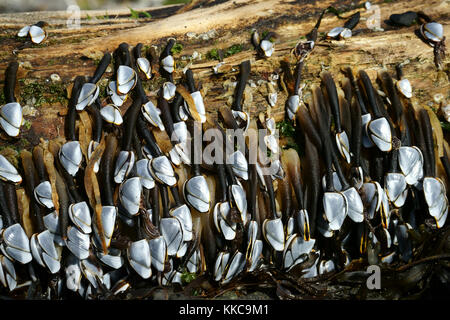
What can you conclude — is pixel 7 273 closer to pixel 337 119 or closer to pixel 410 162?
pixel 337 119

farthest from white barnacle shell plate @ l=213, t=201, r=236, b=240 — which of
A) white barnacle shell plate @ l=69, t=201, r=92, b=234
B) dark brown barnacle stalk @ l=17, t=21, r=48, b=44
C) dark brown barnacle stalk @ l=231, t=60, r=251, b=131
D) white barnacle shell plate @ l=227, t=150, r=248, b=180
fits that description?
dark brown barnacle stalk @ l=17, t=21, r=48, b=44

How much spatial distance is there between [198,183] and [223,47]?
0.53 metres

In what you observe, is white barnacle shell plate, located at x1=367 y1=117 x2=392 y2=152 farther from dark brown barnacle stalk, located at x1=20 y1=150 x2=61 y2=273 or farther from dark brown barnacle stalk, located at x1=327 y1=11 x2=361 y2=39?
dark brown barnacle stalk, located at x1=20 y1=150 x2=61 y2=273

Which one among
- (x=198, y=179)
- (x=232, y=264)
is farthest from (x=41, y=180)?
(x=232, y=264)

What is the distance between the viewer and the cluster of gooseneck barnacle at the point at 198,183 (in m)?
1.45

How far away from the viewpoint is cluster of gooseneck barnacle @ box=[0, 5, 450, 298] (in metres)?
1.45

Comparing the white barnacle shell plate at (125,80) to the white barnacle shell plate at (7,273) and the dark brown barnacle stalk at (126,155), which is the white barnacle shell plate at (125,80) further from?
the white barnacle shell plate at (7,273)

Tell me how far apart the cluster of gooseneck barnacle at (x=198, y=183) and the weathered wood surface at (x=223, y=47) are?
0.05 m

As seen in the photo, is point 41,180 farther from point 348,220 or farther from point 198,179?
point 348,220

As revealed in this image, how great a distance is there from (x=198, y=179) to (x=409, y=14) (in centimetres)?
99

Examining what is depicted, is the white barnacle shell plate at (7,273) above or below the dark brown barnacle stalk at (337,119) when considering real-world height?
below

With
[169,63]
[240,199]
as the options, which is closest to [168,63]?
[169,63]

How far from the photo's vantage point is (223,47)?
164cm

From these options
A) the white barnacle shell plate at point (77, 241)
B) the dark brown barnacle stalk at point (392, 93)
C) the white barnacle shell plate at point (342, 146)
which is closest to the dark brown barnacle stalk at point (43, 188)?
the white barnacle shell plate at point (77, 241)
